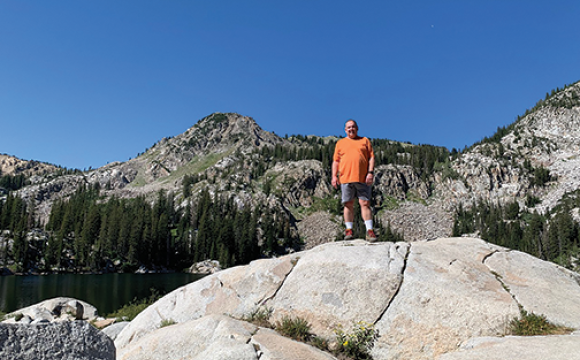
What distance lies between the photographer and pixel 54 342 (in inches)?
146

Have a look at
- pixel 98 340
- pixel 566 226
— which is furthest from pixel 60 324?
pixel 566 226

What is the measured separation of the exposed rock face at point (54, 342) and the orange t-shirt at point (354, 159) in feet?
30.0

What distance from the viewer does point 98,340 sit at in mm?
4160

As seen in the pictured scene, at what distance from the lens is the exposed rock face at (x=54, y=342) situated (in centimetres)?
339

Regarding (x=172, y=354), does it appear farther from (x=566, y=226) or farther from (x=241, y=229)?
(x=566, y=226)

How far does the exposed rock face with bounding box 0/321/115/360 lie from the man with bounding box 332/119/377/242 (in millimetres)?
8666

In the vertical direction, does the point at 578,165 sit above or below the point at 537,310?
above

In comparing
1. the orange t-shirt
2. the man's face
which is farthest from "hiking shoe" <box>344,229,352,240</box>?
the man's face

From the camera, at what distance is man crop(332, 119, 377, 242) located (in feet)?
38.8

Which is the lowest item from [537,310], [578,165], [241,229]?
[537,310]

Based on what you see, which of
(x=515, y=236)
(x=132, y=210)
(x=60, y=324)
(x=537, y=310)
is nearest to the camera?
(x=60, y=324)

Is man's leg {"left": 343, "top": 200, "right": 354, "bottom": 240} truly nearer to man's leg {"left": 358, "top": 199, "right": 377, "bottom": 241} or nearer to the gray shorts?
the gray shorts

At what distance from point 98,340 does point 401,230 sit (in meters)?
196

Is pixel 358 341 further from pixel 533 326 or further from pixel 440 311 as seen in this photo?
pixel 533 326
